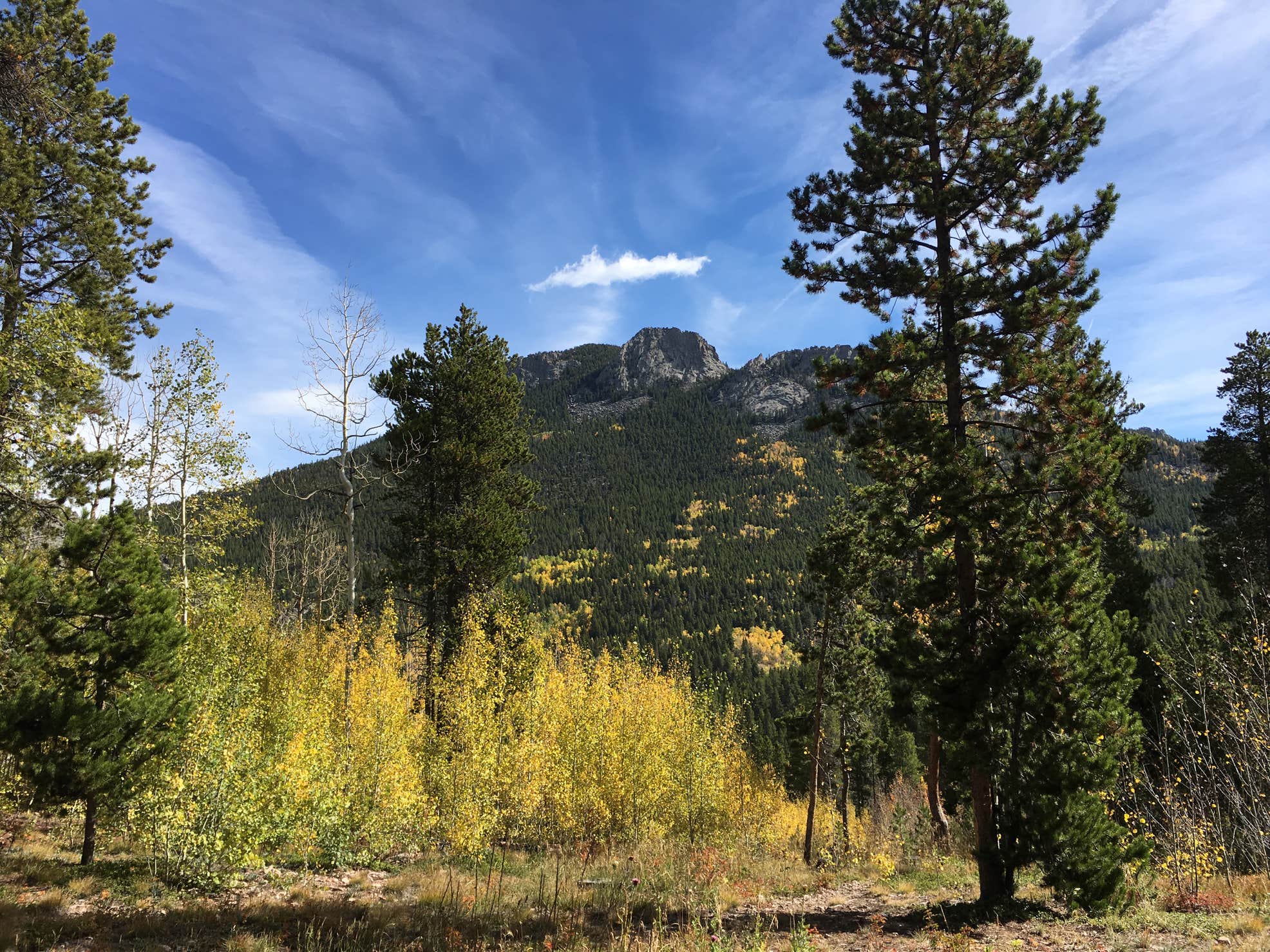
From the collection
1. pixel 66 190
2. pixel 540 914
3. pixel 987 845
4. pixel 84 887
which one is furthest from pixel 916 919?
pixel 66 190

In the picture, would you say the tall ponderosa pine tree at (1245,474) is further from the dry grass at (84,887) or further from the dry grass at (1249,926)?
the dry grass at (84,887)

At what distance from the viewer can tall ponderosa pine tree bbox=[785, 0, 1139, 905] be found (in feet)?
28.7

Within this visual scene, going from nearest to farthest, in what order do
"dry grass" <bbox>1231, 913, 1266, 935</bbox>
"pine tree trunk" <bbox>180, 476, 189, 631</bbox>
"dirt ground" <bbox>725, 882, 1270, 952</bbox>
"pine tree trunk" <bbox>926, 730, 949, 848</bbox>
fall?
"dirt ground" <bbox>725, 882, 1270, 952</bbox> < "dry grass" <bbox>1231, 913, 1266, 935</bbox> < "pine tree trunk" <bbox>180, 476, 189, 631</bbox> < "pine tree trunk" <bbox>926, 730, 949, 848</bbox>

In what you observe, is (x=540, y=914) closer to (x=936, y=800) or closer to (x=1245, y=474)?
(x=936, y=800)

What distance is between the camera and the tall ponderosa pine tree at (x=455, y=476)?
19766mm

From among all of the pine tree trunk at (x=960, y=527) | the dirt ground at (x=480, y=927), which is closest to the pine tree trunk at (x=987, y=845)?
the pine tree trunk at (x=960, y=527)

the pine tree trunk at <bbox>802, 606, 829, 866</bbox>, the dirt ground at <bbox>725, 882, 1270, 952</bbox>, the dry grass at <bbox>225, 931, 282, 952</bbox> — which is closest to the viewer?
the dirt ground at <bbox>725, 882, 1270, 952</bbox>

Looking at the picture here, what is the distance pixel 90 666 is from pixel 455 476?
36.1ft

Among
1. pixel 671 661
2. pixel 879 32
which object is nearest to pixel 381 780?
pixel 671 661

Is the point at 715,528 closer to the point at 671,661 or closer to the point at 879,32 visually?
the point at 671,661

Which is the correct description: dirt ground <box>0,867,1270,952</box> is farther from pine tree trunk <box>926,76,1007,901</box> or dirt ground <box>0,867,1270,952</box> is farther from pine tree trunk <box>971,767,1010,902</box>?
pine tree trunk <box>926,76,1007,901</box>

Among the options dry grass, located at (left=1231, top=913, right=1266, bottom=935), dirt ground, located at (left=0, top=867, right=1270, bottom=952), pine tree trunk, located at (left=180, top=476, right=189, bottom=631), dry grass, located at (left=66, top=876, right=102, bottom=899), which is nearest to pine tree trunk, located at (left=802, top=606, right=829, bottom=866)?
dirt ground, located at (left=0, top=867, right=1270, bottom=952)

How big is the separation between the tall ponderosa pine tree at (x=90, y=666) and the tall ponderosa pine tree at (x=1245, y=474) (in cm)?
2931

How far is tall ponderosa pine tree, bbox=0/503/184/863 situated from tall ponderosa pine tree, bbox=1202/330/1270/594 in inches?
1154
